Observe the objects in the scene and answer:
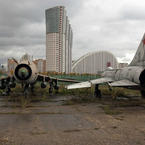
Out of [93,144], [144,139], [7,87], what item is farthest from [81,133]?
[7,87]

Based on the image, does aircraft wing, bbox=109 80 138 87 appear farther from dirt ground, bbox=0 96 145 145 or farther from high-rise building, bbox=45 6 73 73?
high-rise building, bbox=45 6 73 73

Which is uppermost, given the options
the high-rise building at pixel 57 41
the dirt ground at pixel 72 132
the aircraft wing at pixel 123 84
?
the high-rise building at pixel 57 41

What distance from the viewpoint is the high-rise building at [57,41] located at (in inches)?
4988

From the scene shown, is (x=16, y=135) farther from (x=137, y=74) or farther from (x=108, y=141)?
(x=137, y=74)

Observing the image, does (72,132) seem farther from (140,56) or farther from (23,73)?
(23,73)

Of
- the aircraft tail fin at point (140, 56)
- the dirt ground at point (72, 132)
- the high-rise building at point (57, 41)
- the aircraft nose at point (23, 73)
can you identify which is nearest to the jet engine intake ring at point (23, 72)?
the aircraft nose at point (23, 73)

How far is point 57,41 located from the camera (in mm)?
130750

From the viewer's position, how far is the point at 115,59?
5187 inches

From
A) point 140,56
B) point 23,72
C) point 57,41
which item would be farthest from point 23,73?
point 57,41

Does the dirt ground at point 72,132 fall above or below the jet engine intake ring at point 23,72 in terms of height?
below

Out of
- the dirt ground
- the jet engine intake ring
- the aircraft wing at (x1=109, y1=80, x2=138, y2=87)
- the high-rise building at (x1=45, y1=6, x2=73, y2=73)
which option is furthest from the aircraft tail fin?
the high-rise building at (x1=45, y1=6, x2=73, y2=73)

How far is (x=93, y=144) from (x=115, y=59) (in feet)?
434

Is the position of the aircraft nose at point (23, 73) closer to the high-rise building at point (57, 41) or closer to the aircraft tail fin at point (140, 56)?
the aircraft tail fin at point (140, 56)

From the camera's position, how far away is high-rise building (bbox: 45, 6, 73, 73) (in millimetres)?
126688
